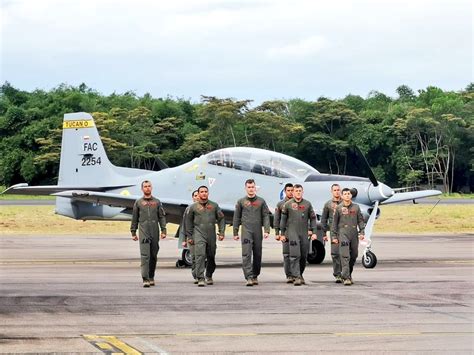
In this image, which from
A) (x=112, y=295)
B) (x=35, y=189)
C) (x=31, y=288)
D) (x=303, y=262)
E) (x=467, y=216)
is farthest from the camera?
(x=467, y=216)

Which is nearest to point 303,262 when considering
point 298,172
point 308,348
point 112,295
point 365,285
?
point 365,285

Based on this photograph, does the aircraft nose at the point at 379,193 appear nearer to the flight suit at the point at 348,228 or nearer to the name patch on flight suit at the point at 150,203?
the flight suit at the point at 348,228

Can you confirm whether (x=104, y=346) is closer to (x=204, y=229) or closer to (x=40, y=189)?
(x=204, y=229)

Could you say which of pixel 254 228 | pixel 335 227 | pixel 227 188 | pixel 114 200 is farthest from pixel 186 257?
pixel 335 227

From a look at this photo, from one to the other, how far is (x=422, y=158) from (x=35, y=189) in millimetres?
57814

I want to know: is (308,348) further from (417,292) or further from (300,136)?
(300,136)

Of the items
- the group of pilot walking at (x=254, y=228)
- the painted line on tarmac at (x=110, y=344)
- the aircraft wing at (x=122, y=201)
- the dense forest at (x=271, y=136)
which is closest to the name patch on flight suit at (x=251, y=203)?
the group of pilot walking at (x=254, y=228)

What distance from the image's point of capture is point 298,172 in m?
23.6

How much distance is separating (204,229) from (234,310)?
4.32 m

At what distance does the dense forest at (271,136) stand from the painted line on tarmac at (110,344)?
208 feet

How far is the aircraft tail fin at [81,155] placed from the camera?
27438 millimetres

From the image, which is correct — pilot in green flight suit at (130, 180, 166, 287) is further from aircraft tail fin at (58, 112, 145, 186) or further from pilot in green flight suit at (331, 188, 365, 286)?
aircraft tail fin at (58, 112, 145, 186)

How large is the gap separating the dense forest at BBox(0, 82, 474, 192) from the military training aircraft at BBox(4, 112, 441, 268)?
48673 mm

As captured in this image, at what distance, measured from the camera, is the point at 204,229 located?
18172 millimetres
